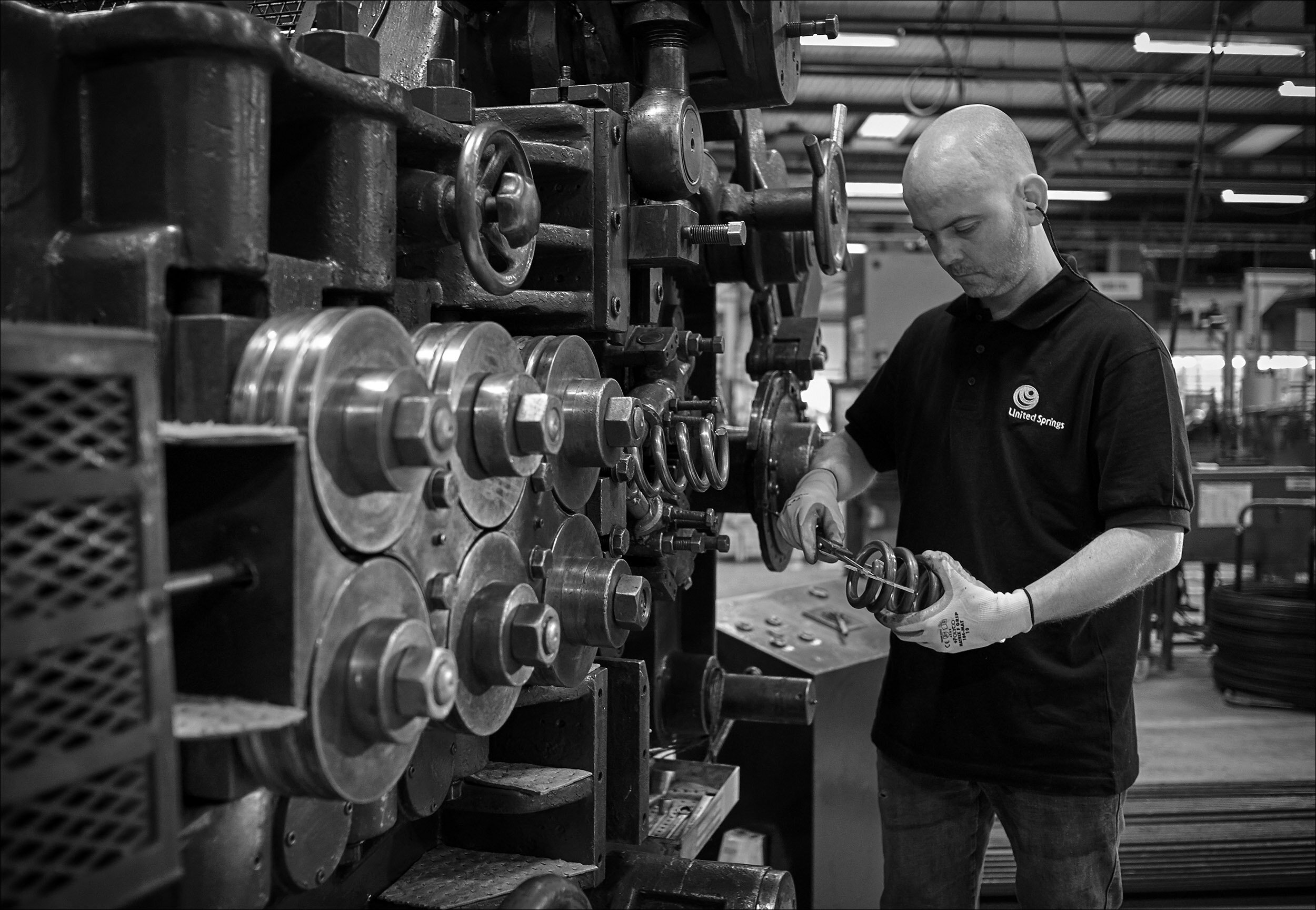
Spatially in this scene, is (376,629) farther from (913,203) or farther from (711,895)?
(913,203)

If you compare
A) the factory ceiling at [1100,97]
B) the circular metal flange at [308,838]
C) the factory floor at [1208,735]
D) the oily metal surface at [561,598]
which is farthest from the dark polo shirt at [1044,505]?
the factory ceiling at [1100,97]

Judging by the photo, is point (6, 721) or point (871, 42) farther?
point (871, 42)

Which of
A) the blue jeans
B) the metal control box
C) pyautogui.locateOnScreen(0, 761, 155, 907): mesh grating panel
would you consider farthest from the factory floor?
pyautogui.locateOnScreen(0, 761, 155, 907): mesh grating panel

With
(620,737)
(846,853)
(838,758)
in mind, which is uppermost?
(620,737)

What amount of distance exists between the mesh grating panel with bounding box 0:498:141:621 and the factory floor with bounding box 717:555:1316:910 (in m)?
2.78

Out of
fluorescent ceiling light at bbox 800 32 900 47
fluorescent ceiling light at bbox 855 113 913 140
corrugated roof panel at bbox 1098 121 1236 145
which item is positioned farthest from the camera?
corrugated roof panel at bbox 1098 121 1236 145

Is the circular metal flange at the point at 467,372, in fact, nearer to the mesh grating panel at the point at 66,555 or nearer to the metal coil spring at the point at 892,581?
the mesh grating panel at the point at 66,555

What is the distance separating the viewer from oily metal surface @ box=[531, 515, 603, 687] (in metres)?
1.09

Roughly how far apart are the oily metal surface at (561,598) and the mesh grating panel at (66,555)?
0.54 metres

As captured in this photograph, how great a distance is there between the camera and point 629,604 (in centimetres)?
110

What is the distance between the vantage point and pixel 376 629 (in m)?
0.78

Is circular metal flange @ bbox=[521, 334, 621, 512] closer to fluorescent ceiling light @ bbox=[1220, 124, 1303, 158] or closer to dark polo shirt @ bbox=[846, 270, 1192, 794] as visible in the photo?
dark polo shirt @ bbox=[846, 270, 1192, 794]

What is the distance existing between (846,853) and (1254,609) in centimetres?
286

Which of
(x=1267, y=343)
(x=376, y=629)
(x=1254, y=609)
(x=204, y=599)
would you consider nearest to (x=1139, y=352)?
(x=376, y=629)
